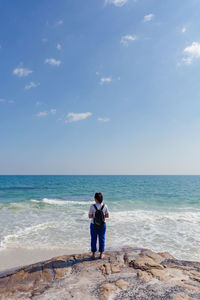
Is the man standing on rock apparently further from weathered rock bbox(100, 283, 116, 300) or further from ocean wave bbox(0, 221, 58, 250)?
ocean wave bbox(0, 221, 58, 250)

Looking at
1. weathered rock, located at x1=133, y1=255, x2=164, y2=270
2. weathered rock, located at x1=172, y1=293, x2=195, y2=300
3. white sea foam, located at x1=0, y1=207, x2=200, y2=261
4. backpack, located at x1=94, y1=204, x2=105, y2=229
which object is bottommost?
white sea foam, located at x1=0, y1=207, x2=200, y2=261

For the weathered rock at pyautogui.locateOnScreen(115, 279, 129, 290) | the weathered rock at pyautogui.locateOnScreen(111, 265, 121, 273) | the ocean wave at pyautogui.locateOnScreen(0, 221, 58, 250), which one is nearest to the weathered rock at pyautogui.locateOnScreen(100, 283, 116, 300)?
the weathered rock at pyautogui.locateOnScreen(115, 279, 129, 290)

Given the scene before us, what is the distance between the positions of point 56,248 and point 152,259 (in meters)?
4.63

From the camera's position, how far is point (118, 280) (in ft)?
14.6

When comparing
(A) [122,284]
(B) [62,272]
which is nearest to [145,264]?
(A) [122,284]

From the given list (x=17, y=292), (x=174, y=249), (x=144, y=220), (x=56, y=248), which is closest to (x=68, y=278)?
(x=17, y=292)

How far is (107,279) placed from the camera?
455 centimetres

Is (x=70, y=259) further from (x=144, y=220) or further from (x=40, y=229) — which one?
(x=144, y=220)

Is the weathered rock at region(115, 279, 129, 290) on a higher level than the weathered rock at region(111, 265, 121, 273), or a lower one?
higher

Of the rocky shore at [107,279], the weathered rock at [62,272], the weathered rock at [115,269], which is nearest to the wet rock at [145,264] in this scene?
the rocky shore at [107,279]

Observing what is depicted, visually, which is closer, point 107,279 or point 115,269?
point 107,279

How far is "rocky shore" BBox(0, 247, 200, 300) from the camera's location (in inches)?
154

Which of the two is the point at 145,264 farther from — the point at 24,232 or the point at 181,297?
the point at 24,232

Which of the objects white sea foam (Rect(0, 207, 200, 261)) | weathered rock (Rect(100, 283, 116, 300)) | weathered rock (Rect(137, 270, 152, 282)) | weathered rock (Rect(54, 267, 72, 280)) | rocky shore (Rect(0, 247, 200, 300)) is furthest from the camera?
white sea foam (Rect(0, 207, 200, 261))
